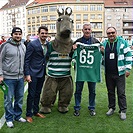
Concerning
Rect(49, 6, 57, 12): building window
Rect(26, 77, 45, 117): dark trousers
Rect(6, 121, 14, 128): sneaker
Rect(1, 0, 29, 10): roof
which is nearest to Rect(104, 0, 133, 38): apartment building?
Rect(49, 6, 57, 12): building window

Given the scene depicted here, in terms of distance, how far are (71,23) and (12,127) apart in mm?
2409

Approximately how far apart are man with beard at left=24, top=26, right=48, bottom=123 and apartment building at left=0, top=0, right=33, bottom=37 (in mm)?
81966

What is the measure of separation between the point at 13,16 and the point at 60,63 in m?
89.7

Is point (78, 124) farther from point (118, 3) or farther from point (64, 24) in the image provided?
point (118, 3)

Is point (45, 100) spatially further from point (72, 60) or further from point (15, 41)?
point (15, 41)

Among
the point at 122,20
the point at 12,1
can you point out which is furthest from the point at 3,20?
the point at 122,20

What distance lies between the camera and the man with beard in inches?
198

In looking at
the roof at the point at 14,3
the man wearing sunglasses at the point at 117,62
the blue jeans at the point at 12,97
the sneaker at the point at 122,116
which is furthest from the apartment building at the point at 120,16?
the blue jeans at the point at 12,97

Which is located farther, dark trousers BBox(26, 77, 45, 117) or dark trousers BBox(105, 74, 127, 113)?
dark trousers BBox(105, 74, 127, 113)

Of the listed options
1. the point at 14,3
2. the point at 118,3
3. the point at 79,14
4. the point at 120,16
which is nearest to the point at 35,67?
the point at 79,14

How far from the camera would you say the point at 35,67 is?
16.9 feet

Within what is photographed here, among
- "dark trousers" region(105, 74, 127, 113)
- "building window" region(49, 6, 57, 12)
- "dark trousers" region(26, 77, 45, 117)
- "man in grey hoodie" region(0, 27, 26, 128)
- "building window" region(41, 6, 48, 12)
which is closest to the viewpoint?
"man in grey hoodie" region(0, 27, 26, 128)

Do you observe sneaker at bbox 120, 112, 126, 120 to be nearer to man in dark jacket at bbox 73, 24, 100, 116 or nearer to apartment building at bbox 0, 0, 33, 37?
man in dark jacket at bbox 73, 24, 100, 116

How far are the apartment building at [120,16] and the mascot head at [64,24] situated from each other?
7071 centimetres
